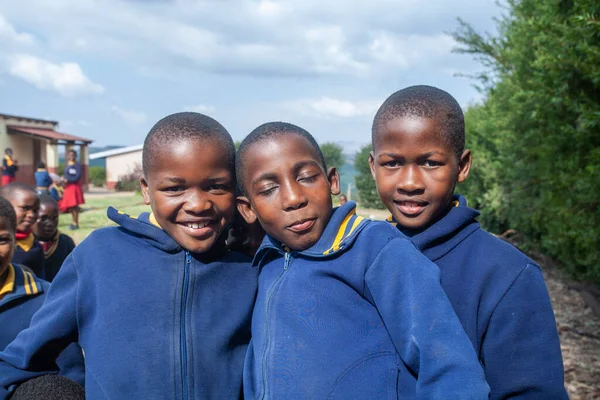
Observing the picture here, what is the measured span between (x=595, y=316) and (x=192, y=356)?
622cm

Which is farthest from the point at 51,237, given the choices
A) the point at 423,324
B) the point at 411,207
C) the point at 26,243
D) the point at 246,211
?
the point at 423,324

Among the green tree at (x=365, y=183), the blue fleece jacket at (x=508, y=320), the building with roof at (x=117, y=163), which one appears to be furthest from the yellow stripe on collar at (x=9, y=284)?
the building with roof at (x=117, y=163)

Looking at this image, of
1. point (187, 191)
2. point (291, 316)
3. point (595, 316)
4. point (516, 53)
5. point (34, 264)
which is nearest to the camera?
point (291, 316)

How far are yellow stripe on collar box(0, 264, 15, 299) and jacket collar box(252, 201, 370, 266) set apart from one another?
162 centimetres

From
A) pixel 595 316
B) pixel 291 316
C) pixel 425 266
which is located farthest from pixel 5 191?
pixel 595 316

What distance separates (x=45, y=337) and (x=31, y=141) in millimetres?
27372

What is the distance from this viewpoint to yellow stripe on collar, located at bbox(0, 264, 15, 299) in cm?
280

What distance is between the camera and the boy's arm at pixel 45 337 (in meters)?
1.87

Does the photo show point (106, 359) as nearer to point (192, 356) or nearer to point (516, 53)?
point (192, 356)

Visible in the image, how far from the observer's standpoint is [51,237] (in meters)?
5.33

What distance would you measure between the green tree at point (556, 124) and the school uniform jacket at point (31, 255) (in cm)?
480

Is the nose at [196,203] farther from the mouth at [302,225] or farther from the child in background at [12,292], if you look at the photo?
the child in background at [12,292]

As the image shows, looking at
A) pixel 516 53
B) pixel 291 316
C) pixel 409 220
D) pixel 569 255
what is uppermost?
pixel 516 53

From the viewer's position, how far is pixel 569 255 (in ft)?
25.2
